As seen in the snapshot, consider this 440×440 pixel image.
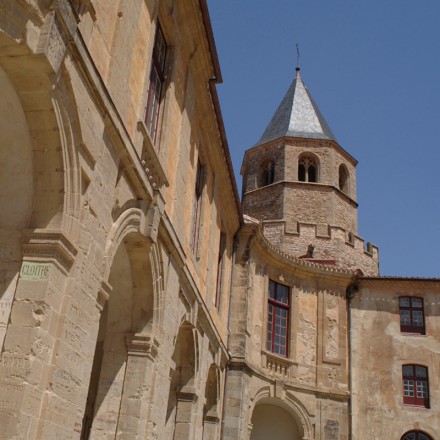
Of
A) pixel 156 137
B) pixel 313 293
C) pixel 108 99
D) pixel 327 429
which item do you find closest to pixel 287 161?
pixel 313 293

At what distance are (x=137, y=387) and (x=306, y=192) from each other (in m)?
22.2

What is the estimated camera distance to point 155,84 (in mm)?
10531

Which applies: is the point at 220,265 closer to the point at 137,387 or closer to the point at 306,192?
the point at 137,387

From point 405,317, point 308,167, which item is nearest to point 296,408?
point 405,317

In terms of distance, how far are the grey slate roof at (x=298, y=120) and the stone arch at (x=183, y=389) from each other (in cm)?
2078

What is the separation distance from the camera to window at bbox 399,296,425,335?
21.2 meters

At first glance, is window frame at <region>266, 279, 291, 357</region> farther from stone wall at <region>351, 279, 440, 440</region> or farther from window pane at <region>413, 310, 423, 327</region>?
window pane at <region>413, 310, 423, 327</region>

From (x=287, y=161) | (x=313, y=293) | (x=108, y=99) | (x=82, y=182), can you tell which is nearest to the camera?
(x=82, y=182)

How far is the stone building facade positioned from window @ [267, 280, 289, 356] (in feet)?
0.16

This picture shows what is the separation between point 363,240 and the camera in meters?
30.1

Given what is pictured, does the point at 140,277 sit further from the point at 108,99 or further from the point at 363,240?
the point at 363,240

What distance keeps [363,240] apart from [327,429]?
12.9 metres

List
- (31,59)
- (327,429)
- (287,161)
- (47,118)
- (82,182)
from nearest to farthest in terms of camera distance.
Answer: (31,59) → (47,118) → (82,182) → (327,429) → (287,161)

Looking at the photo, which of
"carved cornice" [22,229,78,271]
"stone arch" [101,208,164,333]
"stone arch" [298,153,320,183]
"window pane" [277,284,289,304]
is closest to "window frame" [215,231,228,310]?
"window pane" [277,284,289,304]
